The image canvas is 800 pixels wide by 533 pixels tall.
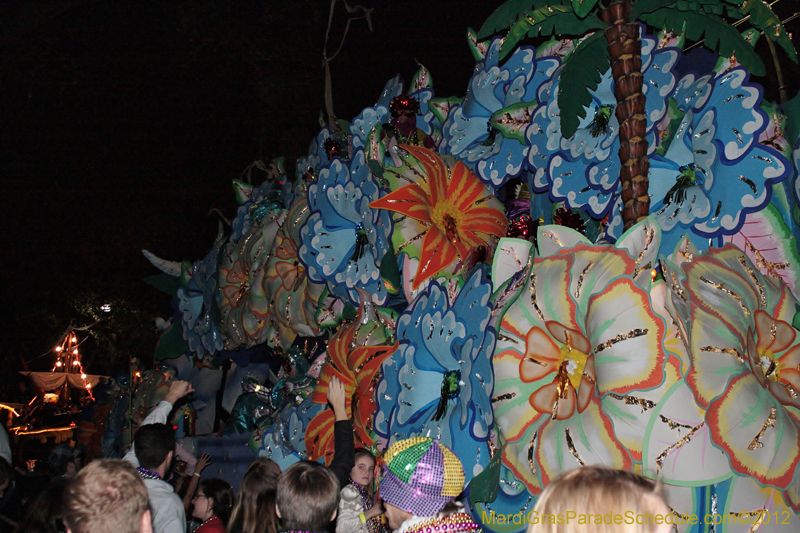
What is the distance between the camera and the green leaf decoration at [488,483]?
2.20 meters

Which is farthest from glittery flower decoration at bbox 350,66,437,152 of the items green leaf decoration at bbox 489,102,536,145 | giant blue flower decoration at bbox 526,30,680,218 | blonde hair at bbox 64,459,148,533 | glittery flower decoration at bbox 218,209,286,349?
blonde hair at bbox 64,459,148,533

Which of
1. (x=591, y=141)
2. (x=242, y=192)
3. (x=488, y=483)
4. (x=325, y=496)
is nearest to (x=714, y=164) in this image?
(x=591, y=141)

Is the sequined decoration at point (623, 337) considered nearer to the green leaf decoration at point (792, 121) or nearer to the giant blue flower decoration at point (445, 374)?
the giant blue flower decoration at point (445, 374)

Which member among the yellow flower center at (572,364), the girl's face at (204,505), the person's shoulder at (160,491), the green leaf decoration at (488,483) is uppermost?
the yellow flower center at (572,364)

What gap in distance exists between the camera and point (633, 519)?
0.93 metres

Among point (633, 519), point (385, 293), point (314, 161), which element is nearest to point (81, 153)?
point (314, 161)

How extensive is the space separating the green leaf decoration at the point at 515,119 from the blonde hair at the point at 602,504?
7.11ft

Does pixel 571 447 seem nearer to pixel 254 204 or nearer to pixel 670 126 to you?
pixel 670 126

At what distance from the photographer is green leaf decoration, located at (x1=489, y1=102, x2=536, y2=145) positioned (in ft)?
9.73

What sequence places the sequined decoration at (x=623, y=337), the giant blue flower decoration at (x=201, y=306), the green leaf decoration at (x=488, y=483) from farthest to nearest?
the giant blue flower decoration at (x=201, y=306)
the green leaf decoration at (x=488, y=483)
the sequined decoration at (x=623, y=337)

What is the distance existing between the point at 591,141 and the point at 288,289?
2.06m

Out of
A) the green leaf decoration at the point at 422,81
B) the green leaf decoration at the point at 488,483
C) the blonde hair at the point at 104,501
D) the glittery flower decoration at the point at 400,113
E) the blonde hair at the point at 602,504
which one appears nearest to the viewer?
the blonde hair at the point at 602,504

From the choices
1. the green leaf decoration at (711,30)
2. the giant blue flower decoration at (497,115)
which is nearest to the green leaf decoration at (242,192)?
the giant blue flower decoration at (497,115)

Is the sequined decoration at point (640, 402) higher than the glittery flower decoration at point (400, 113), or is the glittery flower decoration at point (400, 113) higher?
the glittery flower decoration at point (400, 113)
